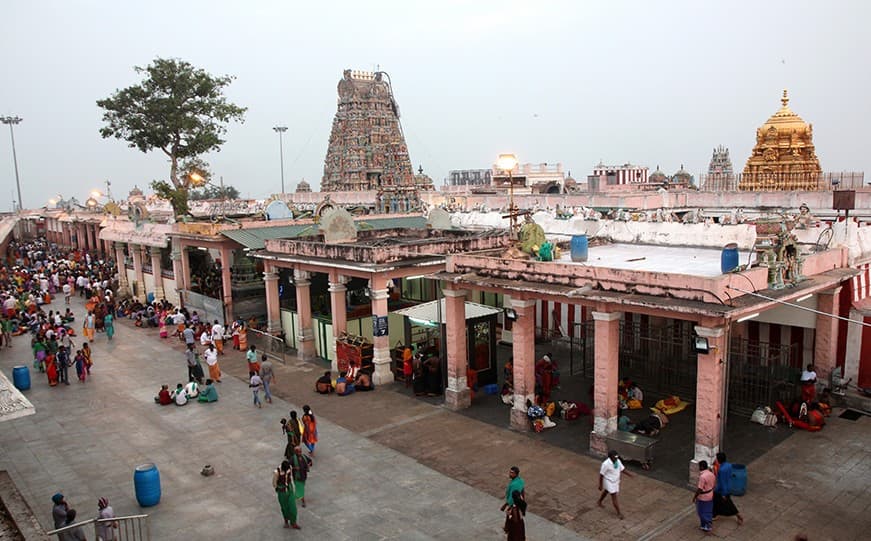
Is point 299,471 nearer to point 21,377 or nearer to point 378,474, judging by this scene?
point 378,474

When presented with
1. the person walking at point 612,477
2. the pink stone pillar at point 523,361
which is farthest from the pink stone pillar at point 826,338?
the person walking at point 612,477

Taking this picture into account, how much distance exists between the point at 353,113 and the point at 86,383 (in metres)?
44.6

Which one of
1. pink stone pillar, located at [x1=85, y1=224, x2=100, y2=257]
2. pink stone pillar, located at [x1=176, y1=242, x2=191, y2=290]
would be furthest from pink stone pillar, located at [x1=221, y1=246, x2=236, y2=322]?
pink stone pillar, located at [x1=85, y1=224, x2=100, y2=257]

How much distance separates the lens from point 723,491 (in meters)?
11.1

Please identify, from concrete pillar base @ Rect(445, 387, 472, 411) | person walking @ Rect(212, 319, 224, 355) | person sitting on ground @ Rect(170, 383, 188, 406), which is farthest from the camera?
person walking @ Rect(212, 319, 224, 355)

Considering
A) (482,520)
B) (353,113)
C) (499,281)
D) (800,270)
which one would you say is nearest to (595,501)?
(482,520)

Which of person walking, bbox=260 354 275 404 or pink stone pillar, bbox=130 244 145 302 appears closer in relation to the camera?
person walking, bbox=260 354 275 404

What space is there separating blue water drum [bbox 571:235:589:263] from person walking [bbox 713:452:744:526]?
6429mm

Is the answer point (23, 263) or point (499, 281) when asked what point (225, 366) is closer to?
point (499, 281)

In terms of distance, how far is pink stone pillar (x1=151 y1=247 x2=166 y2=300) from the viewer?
107 ft

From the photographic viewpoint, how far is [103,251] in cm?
4894

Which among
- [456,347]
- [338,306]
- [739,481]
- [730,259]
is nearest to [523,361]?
[456,347]

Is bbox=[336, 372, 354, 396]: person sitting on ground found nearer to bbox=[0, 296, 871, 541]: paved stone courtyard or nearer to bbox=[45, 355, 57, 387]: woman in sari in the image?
bbox=[0, 296, 871, 541]: paved stone courtyard

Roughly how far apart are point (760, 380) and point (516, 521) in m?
8.63
